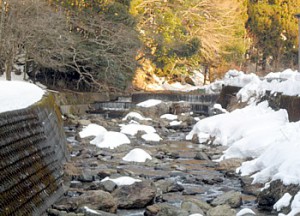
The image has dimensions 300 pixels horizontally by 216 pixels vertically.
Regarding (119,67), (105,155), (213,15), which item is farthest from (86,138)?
(213,15)

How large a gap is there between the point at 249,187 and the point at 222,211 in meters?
1.72

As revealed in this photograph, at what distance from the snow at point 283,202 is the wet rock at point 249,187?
3.42 ft

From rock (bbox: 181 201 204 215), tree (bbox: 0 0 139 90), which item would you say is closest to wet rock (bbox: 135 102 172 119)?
tree (bbox: 0 0 139 90)

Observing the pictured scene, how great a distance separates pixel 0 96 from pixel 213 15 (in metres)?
27.1

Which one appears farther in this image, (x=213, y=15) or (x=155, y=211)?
(x=213, y=15)

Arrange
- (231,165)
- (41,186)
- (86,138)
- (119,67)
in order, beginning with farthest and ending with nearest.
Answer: (119,67) → (86,138) → (231,165) → (41,186)

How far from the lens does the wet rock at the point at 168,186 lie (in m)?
8.20

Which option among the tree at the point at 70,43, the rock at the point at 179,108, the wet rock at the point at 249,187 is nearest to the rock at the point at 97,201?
the wet rock at the point at 249,187

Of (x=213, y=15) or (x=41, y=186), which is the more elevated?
(x=213, y=15)

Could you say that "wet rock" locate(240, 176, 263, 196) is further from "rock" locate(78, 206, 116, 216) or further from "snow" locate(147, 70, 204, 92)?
"snow" locate(147, 70, 204, 92)

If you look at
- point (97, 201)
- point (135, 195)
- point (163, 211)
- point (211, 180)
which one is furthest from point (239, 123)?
point (97, 201)

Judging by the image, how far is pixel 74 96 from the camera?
21094mm

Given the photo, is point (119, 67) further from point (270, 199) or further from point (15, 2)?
point (270, 199)

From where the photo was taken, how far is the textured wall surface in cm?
531
